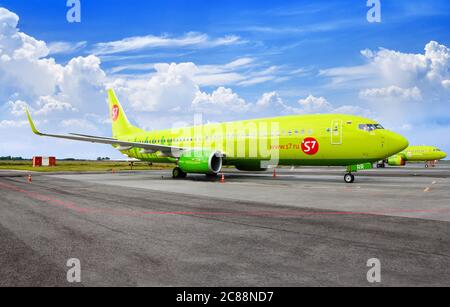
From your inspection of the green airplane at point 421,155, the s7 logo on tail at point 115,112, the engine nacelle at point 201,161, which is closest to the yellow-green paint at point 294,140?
the engine nacelle at point 201,161

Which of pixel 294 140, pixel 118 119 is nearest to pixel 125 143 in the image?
pixel 294 140

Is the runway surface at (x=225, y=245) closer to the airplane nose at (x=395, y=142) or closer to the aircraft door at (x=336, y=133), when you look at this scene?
the airplane nose at (x=395, y=142)

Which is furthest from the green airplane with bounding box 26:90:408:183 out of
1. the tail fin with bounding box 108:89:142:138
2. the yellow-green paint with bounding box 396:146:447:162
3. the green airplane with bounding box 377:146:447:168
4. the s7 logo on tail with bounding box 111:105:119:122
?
the yellow-green paint with bounding box 396:146:447:162

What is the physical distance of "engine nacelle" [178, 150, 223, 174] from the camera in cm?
2439

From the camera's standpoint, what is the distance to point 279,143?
2373cm

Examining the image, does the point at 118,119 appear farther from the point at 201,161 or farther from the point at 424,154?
the point at 424,154

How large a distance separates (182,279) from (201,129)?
25.1 meters

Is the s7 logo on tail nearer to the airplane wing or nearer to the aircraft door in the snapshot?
the airplane wing

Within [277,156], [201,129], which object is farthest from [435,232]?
[201,129]

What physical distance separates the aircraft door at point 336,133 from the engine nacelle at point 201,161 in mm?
8069

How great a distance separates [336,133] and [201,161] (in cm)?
935

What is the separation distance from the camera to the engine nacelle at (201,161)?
80.0 feet
